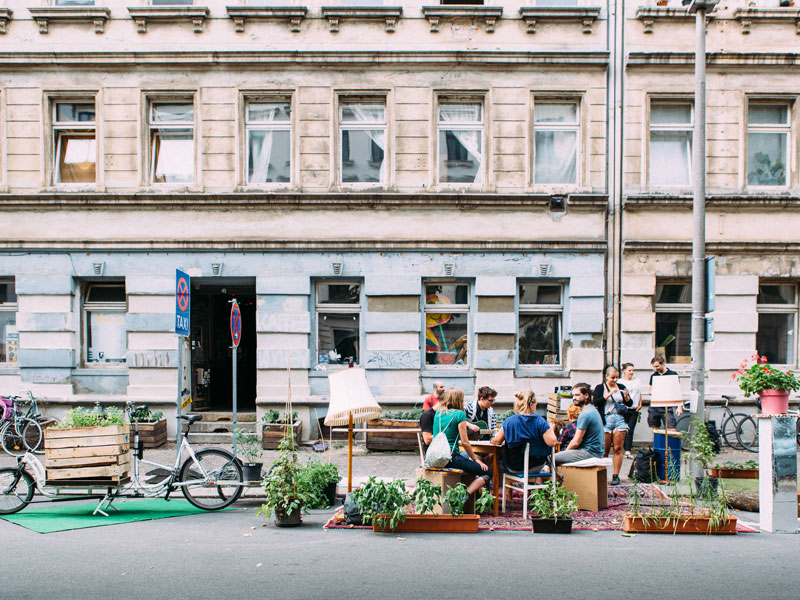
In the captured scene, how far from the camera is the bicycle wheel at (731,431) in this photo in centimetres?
1380

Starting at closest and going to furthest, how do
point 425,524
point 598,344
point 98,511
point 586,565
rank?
point 586,565 < point 425,524 < point 98,511 < point 598,344

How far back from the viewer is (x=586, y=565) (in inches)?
258

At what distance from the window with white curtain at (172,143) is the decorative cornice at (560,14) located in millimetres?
7576

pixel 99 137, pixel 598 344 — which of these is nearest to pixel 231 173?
pixel 99 137

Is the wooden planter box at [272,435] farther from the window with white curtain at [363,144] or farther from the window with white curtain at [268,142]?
the window with white curtain at [363,144]

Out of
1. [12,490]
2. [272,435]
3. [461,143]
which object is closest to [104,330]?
[272,435]

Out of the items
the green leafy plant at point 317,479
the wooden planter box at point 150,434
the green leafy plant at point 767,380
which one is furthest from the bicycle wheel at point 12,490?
the green leafy plant at point 767,380

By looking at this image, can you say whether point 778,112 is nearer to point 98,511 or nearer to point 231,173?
point 231,173

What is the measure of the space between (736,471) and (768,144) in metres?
8.07

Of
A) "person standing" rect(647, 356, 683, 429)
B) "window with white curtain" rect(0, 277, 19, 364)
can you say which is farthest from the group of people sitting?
"window with white curtain" rect(0, 277, 19, 364)

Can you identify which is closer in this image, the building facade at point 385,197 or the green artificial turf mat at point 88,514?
the green artificial turf mat at point 88,514

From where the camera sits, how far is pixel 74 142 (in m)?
14.7

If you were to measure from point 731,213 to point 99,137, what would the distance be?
13.8 metres

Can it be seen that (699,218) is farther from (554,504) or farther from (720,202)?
(554,504)
